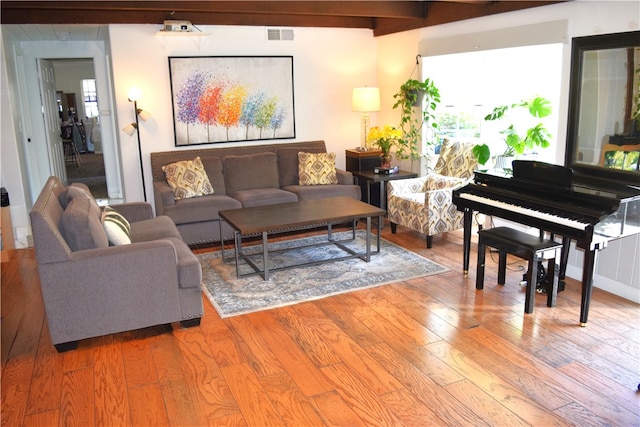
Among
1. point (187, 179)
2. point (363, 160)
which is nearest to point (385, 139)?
point (363, 160)

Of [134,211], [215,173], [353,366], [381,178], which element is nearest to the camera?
[353,366]

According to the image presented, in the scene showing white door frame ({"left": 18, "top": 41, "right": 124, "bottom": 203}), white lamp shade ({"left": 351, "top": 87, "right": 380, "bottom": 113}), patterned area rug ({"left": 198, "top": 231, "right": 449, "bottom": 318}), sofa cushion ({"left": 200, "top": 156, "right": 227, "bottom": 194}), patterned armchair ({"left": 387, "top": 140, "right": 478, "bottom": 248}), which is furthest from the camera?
white door frame ({"left": 18, "top": 41, "right": 124, "bottom": 203})

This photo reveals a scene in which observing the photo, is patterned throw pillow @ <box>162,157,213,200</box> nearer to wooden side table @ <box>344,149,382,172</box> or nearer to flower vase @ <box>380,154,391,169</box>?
wooden side table @ <box>344,149,382,172</box>

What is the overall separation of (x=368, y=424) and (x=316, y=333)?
40.3 inches

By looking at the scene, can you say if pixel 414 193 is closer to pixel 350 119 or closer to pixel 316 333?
pixel 350 119

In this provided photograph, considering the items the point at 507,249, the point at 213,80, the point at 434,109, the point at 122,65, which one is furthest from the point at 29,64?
the point at 507,249

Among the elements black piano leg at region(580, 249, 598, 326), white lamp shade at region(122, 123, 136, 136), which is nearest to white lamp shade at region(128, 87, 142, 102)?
white lamp shade at region(122, 123, 136, 136)

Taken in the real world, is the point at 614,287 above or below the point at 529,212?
below

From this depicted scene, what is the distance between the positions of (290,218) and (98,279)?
1.70 metres

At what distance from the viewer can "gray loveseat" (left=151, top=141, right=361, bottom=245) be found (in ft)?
17.4

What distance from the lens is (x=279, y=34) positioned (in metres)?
6.28

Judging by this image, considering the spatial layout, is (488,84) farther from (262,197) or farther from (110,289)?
(110,289)

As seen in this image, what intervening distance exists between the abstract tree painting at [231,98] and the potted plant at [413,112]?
1.32 metres

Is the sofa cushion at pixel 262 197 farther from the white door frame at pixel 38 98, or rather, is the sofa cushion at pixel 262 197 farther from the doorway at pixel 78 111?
the doorway at pixel 78 111
